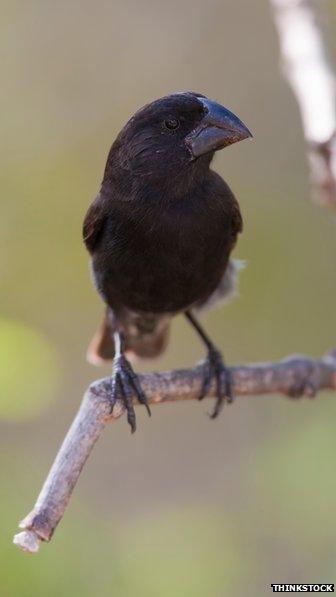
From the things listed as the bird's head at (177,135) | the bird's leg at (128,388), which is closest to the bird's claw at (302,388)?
the bird's leg at (128,388)

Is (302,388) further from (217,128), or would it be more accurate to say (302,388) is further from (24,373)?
(24,373)

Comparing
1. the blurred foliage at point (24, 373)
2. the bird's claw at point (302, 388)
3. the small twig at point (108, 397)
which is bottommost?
the bird's claw at point (302, 388)

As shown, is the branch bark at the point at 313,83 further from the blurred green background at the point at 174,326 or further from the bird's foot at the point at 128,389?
the bird's foot at the point at 128,389

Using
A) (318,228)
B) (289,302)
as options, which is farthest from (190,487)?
(318,228)

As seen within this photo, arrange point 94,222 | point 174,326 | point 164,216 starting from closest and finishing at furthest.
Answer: point 164,216
point 94,222
point 174,326

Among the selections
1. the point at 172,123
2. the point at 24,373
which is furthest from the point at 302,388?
the point at 24,373

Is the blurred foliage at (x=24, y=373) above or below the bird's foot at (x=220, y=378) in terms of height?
above
